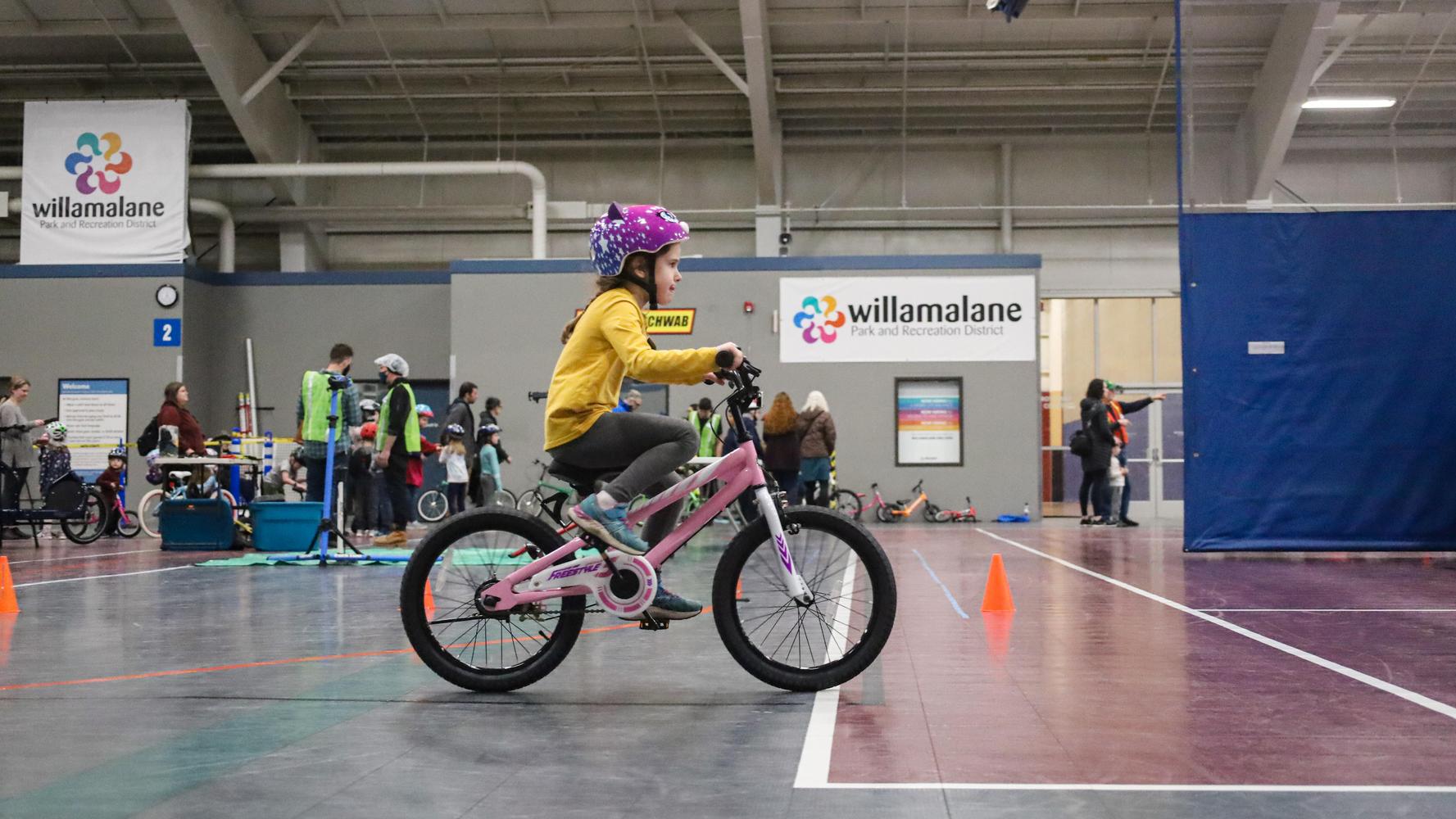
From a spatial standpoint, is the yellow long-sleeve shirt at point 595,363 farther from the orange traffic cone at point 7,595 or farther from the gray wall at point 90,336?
the gray wall at point 90,336

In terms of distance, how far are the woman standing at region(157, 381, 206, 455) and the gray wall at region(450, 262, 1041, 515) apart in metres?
7.27

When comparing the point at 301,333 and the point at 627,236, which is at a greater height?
the point at 301,333

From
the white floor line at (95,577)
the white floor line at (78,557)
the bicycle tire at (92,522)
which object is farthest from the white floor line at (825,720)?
the bicycle tire at (92,522)

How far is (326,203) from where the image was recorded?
79.7 ft

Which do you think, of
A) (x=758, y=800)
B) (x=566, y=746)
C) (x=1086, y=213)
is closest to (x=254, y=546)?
(x=566, y=746)

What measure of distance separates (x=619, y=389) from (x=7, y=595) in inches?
179

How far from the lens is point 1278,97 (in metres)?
10.3

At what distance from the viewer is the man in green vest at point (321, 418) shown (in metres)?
11.0

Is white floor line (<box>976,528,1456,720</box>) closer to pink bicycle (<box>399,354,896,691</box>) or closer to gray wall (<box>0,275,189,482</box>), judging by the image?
pink bicycle (<box>399,354,896,691</box>)

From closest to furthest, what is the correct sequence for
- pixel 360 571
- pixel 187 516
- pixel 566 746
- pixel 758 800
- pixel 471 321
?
pixel 758 800
pixel 566 746
pixel 360 571
pixel 187 516
pixel 471 321

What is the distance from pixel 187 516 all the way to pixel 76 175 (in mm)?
11070

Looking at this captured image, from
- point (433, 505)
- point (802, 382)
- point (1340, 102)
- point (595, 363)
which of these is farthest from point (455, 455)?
point (595, 363)

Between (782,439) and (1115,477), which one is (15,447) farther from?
(1115,477)

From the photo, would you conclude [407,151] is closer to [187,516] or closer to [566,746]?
[187,516]
